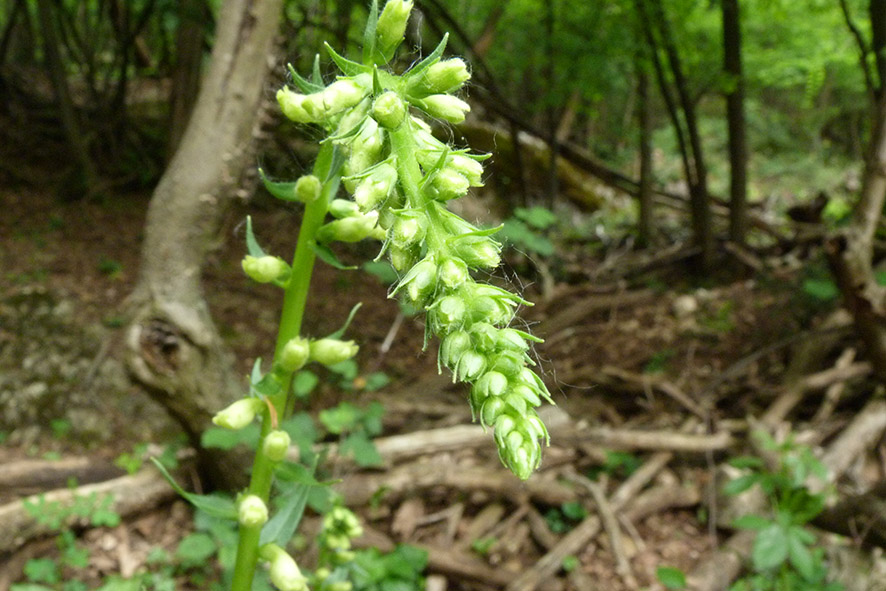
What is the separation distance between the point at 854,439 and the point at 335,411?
3322 mm

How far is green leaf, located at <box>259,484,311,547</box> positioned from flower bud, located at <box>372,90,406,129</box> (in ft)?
2.90

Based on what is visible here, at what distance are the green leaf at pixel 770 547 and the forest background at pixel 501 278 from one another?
0.02 m

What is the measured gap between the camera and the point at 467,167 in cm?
102

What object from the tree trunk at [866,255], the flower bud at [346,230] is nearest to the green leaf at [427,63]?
the flower bud at [346,230]

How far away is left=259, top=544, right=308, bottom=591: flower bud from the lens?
1393mm

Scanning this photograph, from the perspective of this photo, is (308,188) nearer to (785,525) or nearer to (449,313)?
(449,313)

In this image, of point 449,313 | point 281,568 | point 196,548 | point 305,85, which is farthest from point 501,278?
point 196,548

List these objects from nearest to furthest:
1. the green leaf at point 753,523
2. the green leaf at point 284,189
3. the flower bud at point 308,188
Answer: the flower bud at point 308,188 < the green leaf at point 284,189 < the green leaf at point 753,523

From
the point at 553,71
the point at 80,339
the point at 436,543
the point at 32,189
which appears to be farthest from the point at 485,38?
the point at 436,543

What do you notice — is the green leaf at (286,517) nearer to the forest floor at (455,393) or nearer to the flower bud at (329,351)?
the flower bud at (329,351)

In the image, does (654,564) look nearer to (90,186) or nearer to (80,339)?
(80,339)

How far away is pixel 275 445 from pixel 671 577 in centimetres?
280

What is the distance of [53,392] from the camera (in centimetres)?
496

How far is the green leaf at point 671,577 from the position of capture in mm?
3307
